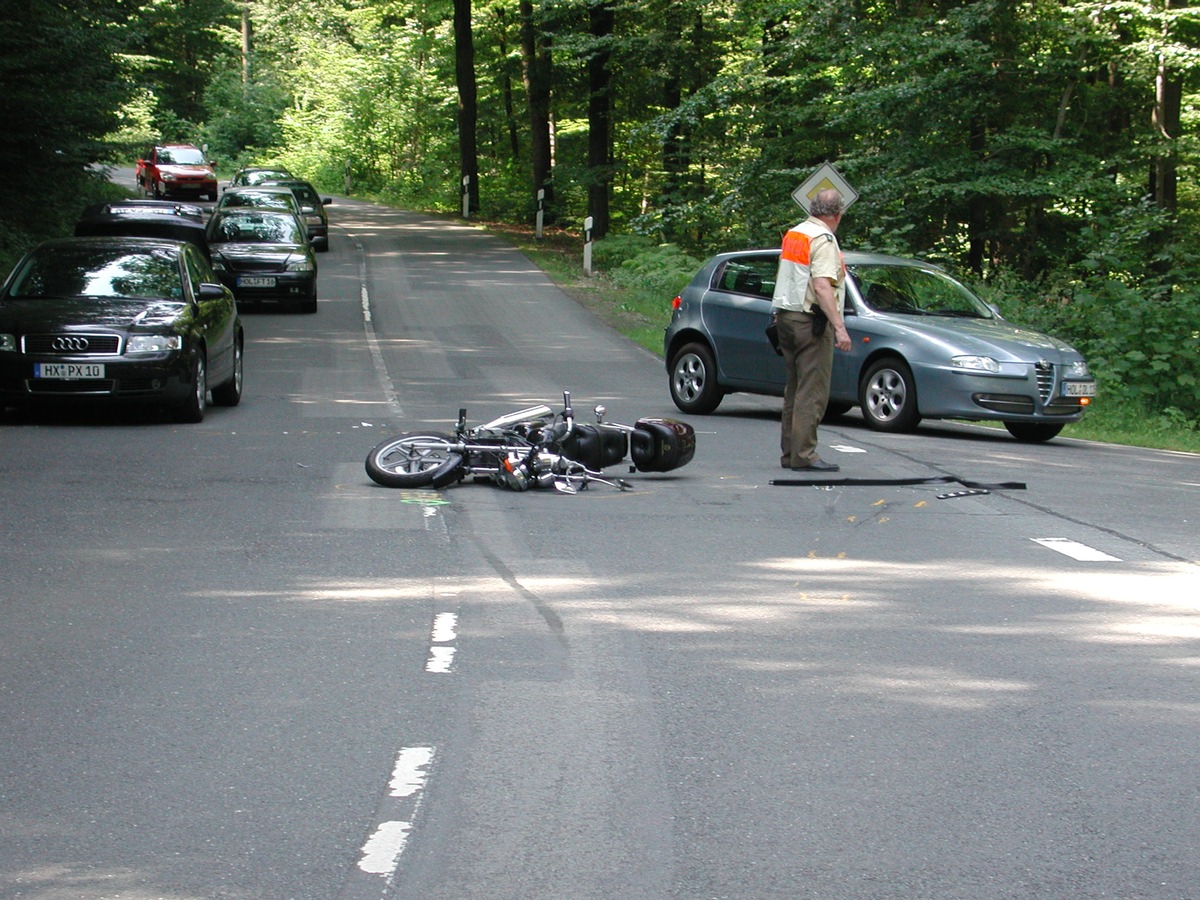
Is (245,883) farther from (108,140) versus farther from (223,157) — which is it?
(223,157)

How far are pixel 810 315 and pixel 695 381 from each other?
4629 millimetres

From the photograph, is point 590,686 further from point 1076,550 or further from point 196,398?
point 196,398

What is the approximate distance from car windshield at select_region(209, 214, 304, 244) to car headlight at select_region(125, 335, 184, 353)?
45.5ft

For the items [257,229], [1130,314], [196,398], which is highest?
[257,229]

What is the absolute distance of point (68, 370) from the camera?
517 inches

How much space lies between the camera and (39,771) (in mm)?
4828

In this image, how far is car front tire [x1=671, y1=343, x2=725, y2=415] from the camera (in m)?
15.8

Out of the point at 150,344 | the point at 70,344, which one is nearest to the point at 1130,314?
the point at 150,344

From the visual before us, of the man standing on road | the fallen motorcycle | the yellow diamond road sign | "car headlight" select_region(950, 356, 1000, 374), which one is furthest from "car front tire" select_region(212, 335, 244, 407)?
the yellow diamond road sign

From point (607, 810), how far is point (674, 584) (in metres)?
3.15

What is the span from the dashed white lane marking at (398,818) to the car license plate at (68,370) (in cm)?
903

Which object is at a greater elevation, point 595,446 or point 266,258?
point 266,258

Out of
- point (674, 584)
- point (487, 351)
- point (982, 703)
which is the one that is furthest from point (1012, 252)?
point (982, 703)

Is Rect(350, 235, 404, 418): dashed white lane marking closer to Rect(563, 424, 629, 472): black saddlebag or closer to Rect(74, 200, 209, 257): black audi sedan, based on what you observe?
Rect(74, 200, 209, 257): black audi sedan
